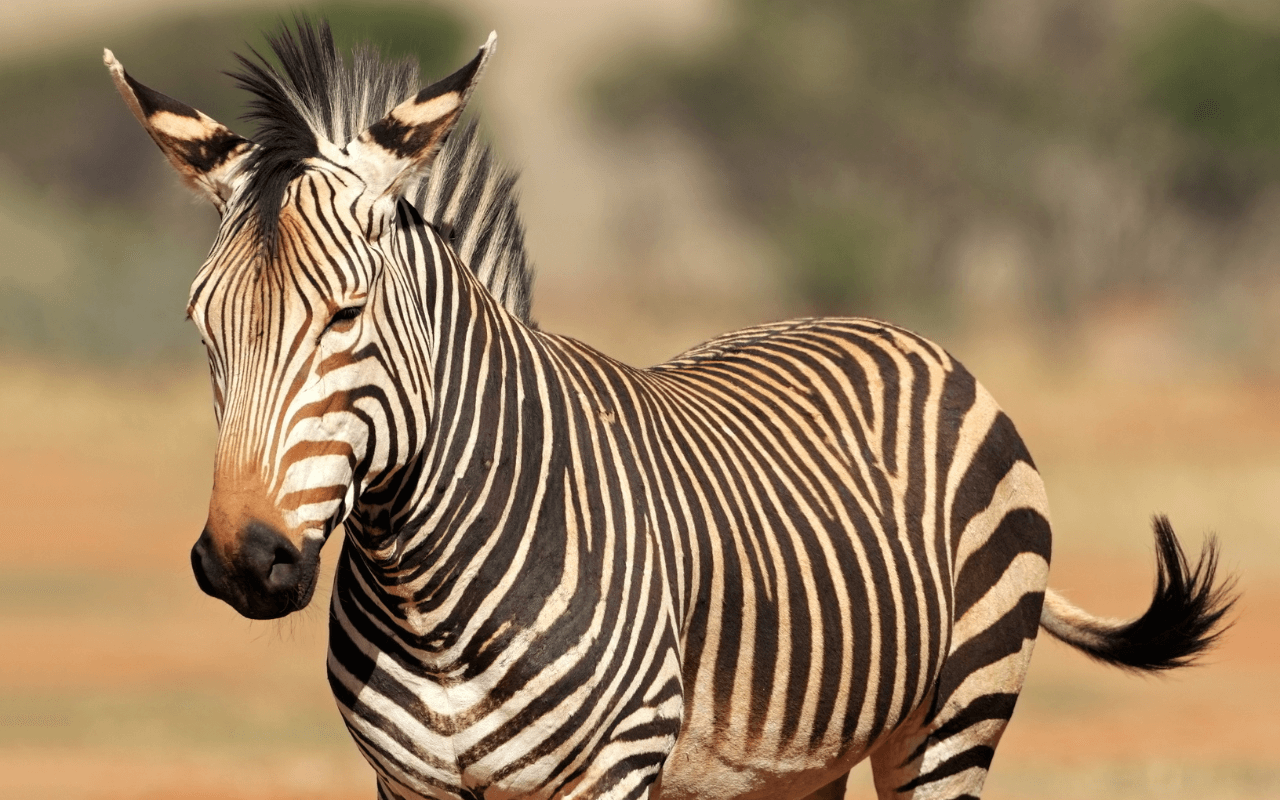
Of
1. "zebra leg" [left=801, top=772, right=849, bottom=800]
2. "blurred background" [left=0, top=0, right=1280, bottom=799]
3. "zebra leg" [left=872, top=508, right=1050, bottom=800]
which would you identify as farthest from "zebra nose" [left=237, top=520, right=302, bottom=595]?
"blurred background" [left=0, top=0, right=1280, bottom=799]

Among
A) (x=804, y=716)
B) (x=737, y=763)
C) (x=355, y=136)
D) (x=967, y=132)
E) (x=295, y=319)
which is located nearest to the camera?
(x=295, y=319)

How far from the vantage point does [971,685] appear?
16.4 feet

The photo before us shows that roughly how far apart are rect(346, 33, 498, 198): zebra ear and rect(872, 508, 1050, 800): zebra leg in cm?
231

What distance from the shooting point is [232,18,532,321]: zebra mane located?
3.58 meters

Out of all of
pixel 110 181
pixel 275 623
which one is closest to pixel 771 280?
pixel 110 181

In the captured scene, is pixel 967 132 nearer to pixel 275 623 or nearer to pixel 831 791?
pixel 275 623

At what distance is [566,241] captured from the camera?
47719 millimetres

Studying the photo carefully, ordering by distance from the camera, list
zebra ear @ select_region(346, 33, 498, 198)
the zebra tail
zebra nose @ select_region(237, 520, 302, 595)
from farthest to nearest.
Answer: the zebra tail, zebra ear @ select_region(346, 33, 498, 198), zebra nose @ select_region(237, 520, 302, 595)

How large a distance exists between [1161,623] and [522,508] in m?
2.78

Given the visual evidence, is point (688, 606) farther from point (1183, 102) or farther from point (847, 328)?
point (1183, 102)

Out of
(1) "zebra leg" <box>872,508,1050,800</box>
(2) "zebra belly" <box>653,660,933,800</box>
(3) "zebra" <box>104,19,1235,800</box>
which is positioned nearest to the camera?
(3) "zebra" <box>104,19,1235,800</box>

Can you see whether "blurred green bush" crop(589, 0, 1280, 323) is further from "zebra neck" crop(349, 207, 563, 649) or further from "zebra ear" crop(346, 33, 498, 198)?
"zebra ear" crop(346, 33, 498, 198)

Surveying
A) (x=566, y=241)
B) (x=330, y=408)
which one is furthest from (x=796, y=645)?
(x=566, y=241)

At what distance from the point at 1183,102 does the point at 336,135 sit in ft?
107
